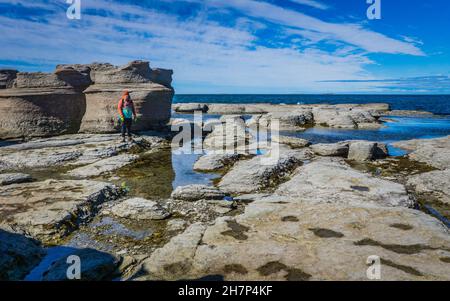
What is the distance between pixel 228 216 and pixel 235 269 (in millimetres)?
2672

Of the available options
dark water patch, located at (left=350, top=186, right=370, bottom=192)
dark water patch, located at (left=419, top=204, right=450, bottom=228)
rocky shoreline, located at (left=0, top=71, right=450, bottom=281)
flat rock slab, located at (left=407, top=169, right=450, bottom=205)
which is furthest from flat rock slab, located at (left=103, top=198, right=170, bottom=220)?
flat rock slab, located at (left=407, top=169, right=450, bottom=205)

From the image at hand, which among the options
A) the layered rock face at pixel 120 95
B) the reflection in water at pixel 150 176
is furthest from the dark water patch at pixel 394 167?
the layered rock face at pixel 120 95

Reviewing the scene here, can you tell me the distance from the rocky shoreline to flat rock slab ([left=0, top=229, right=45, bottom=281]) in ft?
0.08

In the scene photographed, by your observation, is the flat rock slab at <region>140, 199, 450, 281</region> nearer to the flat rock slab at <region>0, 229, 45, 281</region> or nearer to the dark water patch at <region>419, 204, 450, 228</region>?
the dark water patch at <region>419, 204, 450, 228</region>

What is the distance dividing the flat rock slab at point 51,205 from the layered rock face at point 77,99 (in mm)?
10879

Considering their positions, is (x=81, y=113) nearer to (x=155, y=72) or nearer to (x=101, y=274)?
(x=155, y=72)

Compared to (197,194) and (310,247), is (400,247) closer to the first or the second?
(310,247)

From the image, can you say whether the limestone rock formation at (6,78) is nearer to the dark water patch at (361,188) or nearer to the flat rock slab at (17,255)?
the flat rock slab at (17,255)

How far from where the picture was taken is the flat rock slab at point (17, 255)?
5113mm

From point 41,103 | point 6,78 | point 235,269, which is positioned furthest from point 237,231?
point 6,78

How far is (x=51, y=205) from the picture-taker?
8.11 metres

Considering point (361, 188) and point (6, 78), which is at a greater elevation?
point (6, 78)
